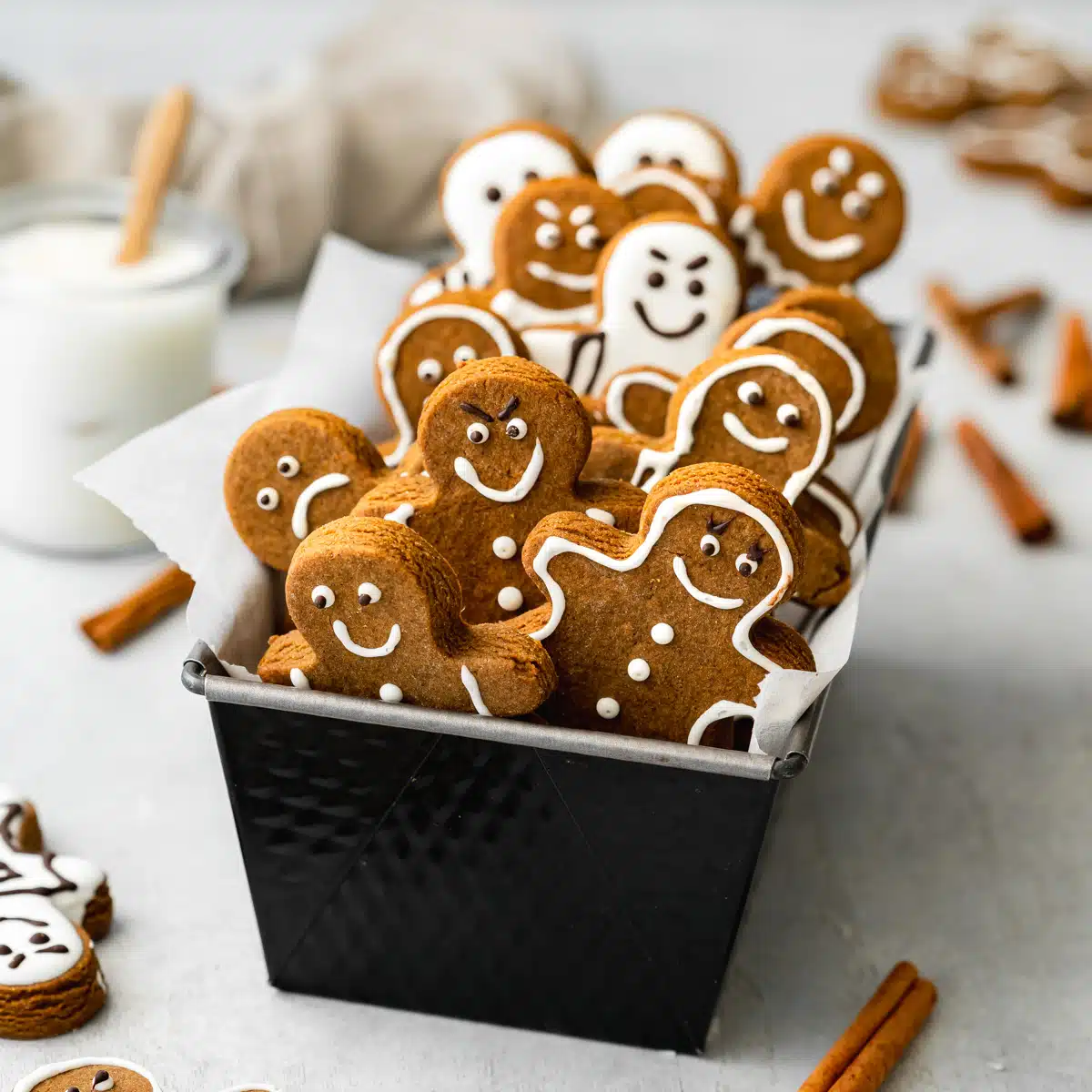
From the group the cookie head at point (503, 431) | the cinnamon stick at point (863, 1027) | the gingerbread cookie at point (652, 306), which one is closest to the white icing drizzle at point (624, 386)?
the gingerbread cookie at point (652, 306)

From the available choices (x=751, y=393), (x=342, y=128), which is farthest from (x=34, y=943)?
(x=342, y=128)

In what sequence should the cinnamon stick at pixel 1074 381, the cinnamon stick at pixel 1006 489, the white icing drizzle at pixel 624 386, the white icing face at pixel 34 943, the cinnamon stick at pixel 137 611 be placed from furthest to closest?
the cinnamon stick at pixel 1074 381 → the cinnamon stick at pixel 1006 489 → the cinnamon stick at pixel 137 611 → the white icing drizzle at pixel 624 386 → the white icing face at pixel 34 943

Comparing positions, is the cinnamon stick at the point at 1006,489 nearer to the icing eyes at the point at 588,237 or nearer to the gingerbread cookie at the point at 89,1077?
the icing eyes at the point at 588,237

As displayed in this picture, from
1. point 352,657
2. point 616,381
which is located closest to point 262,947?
point 352,657

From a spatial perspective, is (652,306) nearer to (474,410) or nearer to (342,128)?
(474,410)

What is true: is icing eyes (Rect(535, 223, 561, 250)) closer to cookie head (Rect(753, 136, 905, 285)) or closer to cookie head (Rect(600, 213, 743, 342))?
cookie head (Rect(600, 213, 743, 342))

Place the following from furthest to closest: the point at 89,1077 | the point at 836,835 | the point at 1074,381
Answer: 1. the point at 1074,381
2. the point at 836,835
3. the point at 89,1077
